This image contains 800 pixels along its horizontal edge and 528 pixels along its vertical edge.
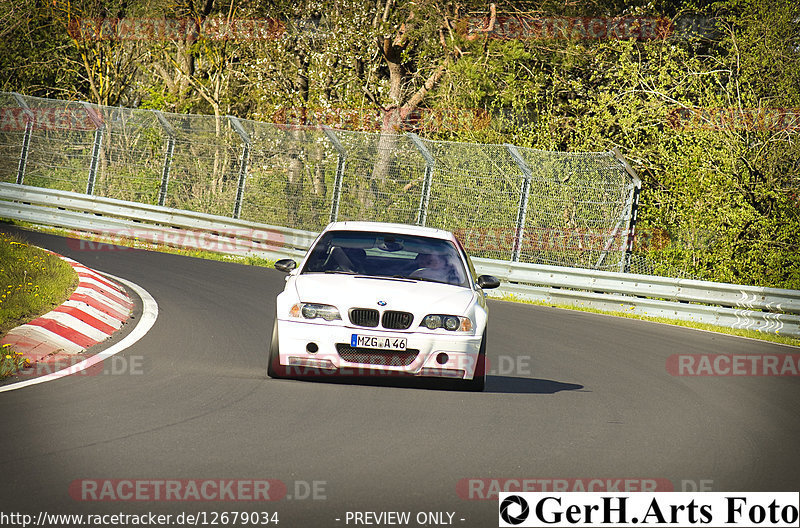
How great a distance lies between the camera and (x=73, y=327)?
10.6m

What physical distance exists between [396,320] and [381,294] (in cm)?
27

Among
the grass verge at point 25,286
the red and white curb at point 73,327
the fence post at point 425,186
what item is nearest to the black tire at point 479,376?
the red and white curb at point 73,327

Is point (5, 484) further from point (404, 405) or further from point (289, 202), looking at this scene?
point (289, 202)

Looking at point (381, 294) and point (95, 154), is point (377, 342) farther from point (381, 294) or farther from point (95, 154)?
point (95, 154)

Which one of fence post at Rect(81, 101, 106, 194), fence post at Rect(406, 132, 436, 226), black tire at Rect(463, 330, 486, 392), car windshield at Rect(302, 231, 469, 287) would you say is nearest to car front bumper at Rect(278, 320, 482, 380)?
black tire at Rect(463, 330, 486, 392)

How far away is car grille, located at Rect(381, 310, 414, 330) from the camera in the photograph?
8938 mm

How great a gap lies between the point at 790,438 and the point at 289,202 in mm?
17414

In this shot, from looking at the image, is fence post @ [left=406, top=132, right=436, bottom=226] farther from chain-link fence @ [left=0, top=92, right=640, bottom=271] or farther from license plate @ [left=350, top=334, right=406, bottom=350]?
license plate @ [left=350, top=334, right=406, bottom=350]

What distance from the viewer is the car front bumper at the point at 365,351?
349 inches

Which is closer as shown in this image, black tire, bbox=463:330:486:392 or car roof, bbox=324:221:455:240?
black tire, bbox=463:330:486:392

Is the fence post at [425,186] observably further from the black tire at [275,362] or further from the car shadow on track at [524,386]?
the black tire at [275,362]

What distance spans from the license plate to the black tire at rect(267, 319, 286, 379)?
0.67 m

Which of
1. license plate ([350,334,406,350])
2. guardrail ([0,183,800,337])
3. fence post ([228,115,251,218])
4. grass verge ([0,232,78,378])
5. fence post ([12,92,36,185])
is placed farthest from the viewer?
fence post ([12,92,36,185])

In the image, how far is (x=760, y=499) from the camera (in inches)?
233
